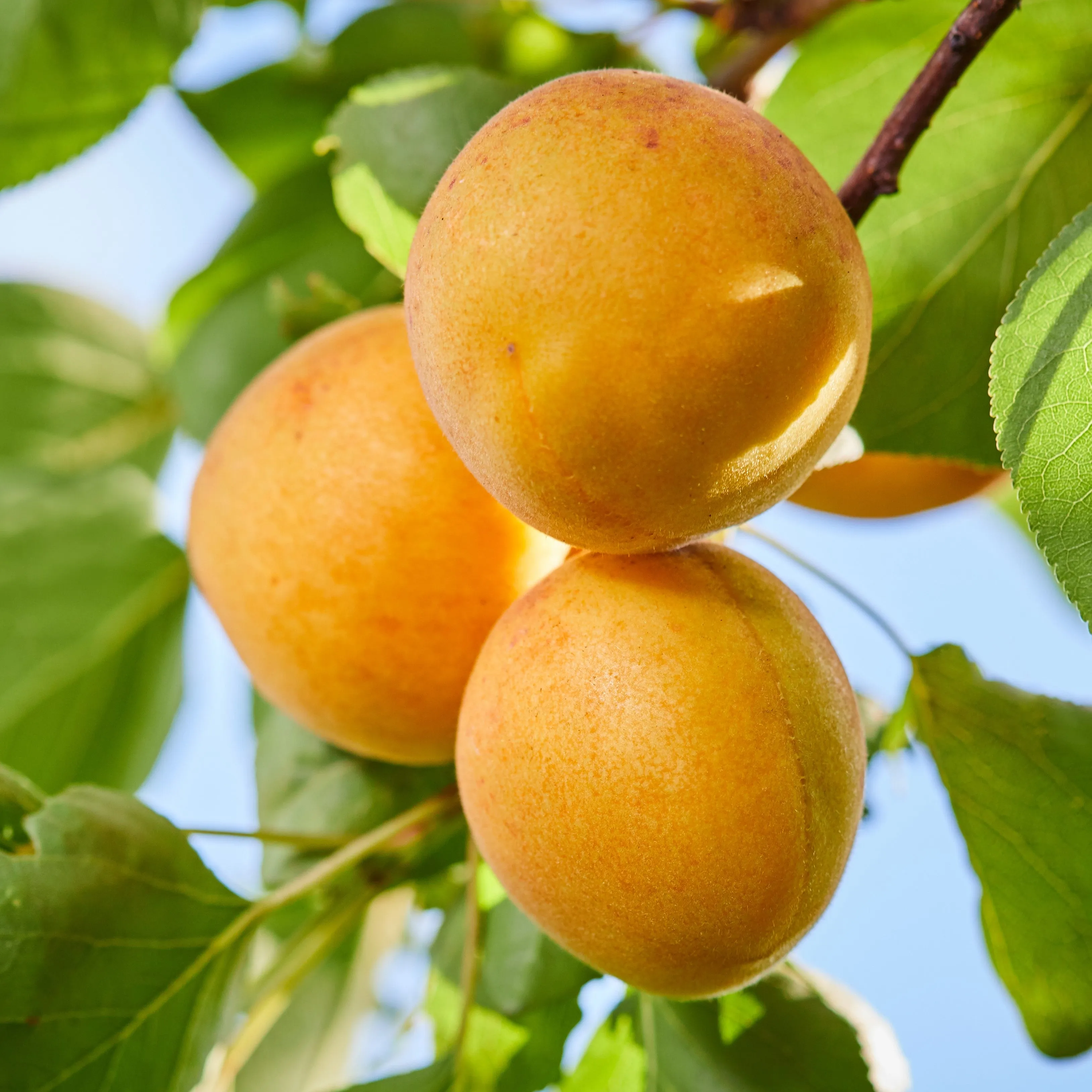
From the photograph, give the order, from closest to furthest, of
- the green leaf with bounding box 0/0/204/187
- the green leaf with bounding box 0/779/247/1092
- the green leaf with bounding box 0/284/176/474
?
1. the green leaf with bounding box 0/779/247/1092
2. the green leaf with bounding box 0/0/204/187
3. the green leaf with bounding box 0/284/176/474

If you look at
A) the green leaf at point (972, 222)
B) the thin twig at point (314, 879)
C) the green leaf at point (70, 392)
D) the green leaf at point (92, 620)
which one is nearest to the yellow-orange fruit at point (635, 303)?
the green leaf at point (972, 222)

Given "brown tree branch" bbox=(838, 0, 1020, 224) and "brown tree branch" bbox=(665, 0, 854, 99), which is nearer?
"brown tree branch" bbox=(838, 0, 1020, 224)

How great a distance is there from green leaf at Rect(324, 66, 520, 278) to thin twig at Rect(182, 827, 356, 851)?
33 centimetres

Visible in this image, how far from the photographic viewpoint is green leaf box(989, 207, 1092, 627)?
0.41 metres

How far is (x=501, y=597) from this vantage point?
560 millimetres

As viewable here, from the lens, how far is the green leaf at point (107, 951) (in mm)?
536

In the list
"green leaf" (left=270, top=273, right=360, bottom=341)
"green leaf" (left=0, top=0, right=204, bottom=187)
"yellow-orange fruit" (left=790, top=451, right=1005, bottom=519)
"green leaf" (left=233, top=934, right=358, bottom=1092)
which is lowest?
"green leaf" (left=233, top=934, right=358, bottom=1092)

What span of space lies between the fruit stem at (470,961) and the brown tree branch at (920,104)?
42 centimetres

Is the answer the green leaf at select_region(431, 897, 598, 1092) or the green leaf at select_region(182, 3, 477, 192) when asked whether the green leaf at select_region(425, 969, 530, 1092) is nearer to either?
the green leaf at select_region(431, 897, 598, 1092)

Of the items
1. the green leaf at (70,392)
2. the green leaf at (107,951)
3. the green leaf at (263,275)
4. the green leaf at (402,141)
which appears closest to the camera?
the green leaf at (107,951)

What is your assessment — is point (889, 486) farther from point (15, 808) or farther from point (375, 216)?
point (15, 808)

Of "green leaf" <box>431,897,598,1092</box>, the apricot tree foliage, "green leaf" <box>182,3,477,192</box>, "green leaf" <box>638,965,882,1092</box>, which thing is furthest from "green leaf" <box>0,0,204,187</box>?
"green leaf" <box>638,965,882,1092</box>

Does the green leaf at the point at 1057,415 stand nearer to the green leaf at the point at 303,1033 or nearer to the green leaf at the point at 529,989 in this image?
the green leaf at the point at 529,989

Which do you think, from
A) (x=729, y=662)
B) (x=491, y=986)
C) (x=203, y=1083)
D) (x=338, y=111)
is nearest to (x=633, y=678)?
(x=729, y=662)
